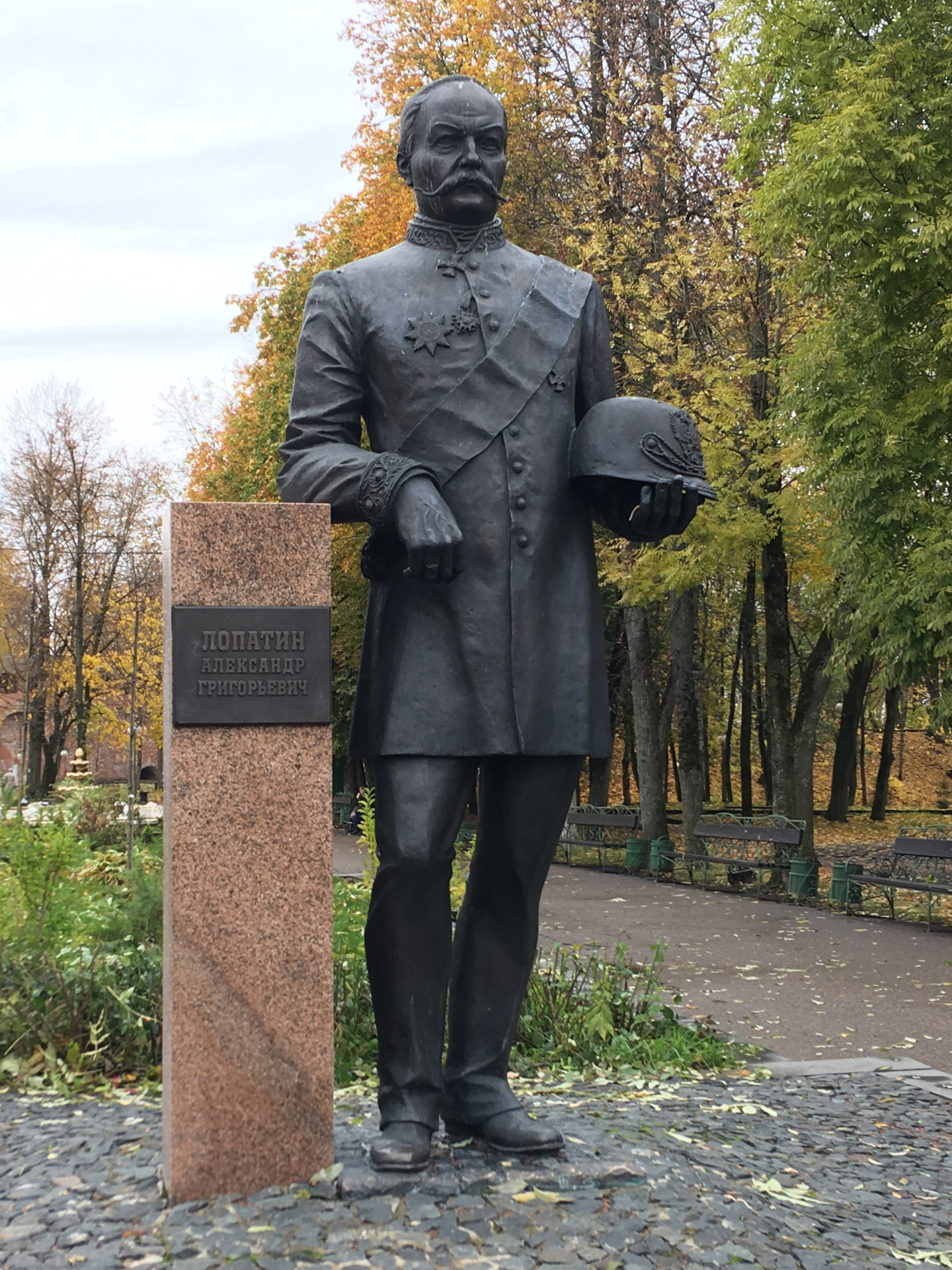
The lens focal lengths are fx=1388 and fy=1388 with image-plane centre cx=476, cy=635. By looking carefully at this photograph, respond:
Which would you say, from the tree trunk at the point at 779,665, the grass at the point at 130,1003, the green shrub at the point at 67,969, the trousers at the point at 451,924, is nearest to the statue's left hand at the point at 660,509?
the trousers at the point at 451,924

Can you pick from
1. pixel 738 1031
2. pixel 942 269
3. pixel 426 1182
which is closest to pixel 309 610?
pixel 426 1182

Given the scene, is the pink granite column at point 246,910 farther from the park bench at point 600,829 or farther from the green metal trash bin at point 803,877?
the park bench at point 600,829

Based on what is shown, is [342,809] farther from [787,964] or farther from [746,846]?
[787,964]

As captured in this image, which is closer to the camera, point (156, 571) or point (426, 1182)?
point (426, 1182)

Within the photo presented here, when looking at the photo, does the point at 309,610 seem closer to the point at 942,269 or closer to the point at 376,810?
the point at 376,810

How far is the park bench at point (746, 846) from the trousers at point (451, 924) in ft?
38.9

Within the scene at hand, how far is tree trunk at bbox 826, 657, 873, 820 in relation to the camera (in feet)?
82.3

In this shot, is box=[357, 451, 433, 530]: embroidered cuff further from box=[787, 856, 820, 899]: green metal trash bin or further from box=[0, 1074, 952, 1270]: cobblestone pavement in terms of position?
box=[787, 856, 820, 899]: green metal trash bin

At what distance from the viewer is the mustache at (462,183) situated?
4.04 meters

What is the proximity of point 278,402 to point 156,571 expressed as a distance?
15435 mm

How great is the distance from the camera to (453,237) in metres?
4.18

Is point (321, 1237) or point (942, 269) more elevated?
point (942, 269)

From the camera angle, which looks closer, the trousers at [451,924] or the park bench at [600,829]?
the trousers at [451,924]

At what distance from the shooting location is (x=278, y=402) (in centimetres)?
2083
